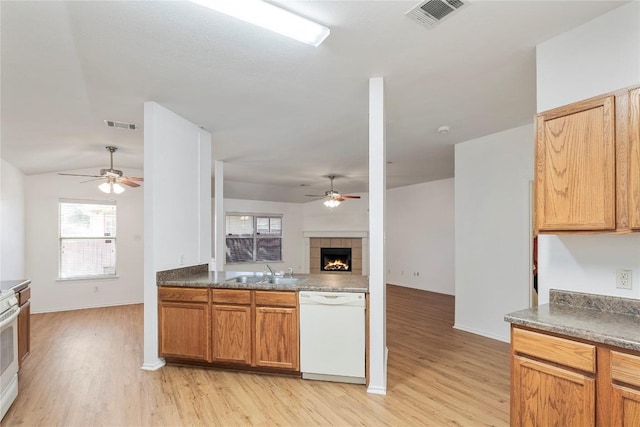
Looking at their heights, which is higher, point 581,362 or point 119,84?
point 119,84

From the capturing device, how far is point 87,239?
6426 millimetres

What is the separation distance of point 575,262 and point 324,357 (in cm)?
208

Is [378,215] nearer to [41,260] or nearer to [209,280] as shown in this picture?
[209,280]

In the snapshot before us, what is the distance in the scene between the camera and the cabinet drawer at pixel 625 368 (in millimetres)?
1466

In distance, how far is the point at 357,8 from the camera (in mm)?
1950

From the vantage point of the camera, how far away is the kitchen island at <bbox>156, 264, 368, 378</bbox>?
3.09 m

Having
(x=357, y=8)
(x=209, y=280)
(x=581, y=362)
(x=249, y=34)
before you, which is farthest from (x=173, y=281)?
(x=581, y=362)

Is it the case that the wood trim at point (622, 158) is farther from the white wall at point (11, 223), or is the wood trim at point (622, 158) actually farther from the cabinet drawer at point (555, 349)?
the white wall at point (11, 223)

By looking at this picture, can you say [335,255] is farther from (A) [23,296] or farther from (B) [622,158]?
(B) [622,158]

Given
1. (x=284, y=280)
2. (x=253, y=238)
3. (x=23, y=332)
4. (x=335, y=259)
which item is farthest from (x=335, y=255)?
(x=23, y=332)

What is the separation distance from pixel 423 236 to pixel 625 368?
6769mm

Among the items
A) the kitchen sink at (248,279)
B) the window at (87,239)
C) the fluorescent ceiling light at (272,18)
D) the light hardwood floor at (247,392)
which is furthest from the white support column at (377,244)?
→ the window at (87,239)

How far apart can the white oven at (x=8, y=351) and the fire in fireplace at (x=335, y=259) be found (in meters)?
7.82

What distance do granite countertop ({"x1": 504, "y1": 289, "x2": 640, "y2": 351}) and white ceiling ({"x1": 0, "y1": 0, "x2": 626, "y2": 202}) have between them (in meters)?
1.75
